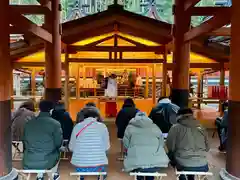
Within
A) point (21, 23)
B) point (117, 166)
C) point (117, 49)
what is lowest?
point (117, 166)

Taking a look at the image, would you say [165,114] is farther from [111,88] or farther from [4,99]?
[111,88]

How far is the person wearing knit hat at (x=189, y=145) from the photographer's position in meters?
3.10

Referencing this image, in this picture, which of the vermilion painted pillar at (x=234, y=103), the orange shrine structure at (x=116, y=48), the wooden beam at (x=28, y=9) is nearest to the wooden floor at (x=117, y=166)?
the vermilion painted pillar at (x=234, y=103)

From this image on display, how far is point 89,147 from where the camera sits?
2969 millimetres

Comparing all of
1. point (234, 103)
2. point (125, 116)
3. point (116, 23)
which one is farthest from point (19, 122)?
point (116, 23)

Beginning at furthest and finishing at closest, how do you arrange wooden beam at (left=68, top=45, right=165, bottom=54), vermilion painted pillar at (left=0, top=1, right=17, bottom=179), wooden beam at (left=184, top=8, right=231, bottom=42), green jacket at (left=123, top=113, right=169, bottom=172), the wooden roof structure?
wooden beam at (left=68, top=45, right=165, bottom=54) < the wooden roof structure < wooden beam at (left=184, top=8, right=231, bottom=42) < vermilion painted pillar at (left=0, top=1, right=17, bottom=179) < green jacket at (left=123, top=113, right=169, bottom=172)

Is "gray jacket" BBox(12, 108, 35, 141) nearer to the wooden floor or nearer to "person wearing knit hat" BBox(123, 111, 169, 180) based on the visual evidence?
the wooden floor

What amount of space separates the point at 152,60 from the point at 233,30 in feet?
19.6

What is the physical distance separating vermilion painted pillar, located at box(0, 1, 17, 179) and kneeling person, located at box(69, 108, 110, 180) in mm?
937

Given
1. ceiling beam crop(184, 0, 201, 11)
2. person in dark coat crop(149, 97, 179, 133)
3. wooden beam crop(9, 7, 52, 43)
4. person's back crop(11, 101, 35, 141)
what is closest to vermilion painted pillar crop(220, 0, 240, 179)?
person in dark coat crop(149, 97, 179, 133)

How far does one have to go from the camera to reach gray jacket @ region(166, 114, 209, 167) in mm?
3104

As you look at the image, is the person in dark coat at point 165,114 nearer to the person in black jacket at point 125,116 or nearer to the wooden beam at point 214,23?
the person in black jacket at point 125,116

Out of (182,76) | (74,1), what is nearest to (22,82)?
(74,1)

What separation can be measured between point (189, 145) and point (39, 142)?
181 centimetres
